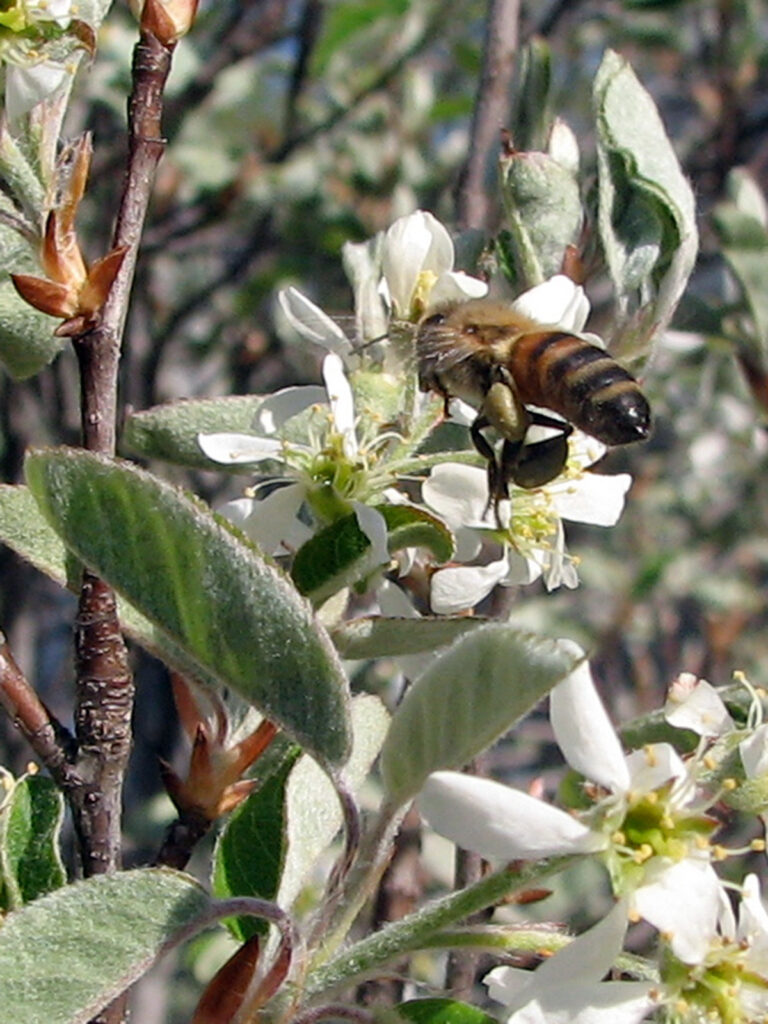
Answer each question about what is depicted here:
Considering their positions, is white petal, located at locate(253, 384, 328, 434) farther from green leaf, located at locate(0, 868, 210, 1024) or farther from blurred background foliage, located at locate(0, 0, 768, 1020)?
blurred background foliage, located at locate(0, 0, 768, 1020)

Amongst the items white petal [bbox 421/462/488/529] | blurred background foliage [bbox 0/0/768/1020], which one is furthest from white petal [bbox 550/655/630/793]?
blurred background foliage [bbox 0/0/768/1020]

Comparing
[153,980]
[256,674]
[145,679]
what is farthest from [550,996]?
[145,679]

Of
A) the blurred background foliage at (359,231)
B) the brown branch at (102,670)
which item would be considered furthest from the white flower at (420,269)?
the blurred background foliage at (359,231)

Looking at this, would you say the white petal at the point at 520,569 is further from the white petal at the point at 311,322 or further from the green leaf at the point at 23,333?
the green leaf at the point at 23,333

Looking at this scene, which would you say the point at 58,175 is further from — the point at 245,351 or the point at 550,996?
the point at 245,351

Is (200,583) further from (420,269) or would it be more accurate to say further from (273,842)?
(420,269)

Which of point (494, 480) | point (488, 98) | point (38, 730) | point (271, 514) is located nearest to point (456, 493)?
point (494, 480)
